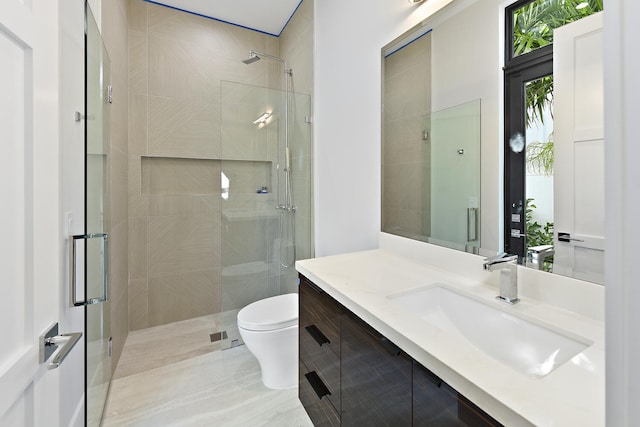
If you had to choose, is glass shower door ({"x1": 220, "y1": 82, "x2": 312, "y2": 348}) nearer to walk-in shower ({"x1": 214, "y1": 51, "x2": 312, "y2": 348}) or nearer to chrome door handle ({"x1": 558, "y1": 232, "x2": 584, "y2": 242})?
walk-in shower ({"x1": 214, "y1": 51, "x2": 312, "y2": 348})

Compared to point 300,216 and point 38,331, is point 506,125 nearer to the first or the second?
point 38,331

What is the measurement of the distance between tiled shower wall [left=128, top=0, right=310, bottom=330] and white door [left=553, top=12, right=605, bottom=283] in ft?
6.20

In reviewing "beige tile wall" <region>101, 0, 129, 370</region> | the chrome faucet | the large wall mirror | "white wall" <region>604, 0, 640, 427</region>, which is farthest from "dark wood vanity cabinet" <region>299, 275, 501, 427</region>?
"beige tile wall" <region>101, 0, 129, 370</region>

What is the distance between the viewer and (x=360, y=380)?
3.10ft

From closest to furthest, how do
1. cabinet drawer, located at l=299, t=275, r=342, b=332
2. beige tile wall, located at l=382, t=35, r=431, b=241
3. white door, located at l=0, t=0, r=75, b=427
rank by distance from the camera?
white door, located at l=0, t=0, r=75, b=427, cabinet drawer, located at l=299, t=275, r=342, b=332, beige tile wall, located at l=382, t=35, r=431, b=241

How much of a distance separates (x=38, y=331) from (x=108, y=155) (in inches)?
49.9

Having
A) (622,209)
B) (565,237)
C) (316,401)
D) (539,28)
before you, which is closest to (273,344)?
(316,401)

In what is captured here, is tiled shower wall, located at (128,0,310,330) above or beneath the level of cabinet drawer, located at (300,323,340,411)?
above

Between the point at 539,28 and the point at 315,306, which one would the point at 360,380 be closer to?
the point at 315,306

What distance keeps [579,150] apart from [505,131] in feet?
0.77

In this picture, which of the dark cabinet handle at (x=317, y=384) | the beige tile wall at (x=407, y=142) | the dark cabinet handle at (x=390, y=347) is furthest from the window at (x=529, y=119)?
the dark cabinet handle at (x=317, y=384)

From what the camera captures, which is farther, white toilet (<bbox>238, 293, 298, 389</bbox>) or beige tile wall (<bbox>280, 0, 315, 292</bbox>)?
beige tile wall (<bbox>280, 0, 315, 292</bbox>)

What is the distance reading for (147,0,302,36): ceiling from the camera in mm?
2414

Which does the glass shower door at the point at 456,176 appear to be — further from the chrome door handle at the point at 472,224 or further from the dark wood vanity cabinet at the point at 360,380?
the dark wood vanity cabinet at the point at 360,380
